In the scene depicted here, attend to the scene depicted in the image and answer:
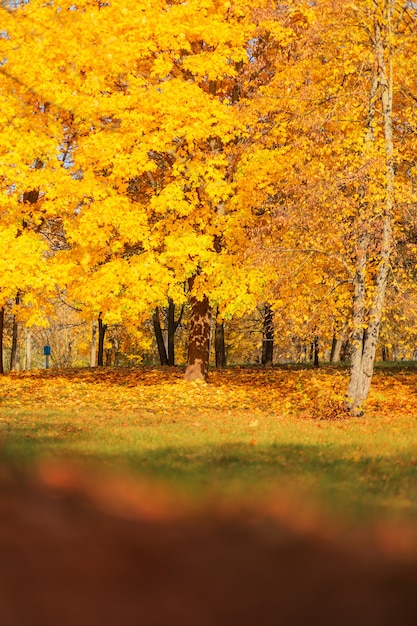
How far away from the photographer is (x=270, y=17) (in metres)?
19.3

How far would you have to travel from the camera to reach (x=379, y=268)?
1590 cm

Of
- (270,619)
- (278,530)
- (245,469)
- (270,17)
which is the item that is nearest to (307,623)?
(270,619)

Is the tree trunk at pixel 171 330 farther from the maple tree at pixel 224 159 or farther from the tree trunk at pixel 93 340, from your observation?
the maple tree at pixel 224 159

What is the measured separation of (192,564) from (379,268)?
1133 centimetres

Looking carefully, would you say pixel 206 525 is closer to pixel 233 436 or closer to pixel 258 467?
pixel 258 467

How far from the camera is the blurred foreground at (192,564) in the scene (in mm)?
4898

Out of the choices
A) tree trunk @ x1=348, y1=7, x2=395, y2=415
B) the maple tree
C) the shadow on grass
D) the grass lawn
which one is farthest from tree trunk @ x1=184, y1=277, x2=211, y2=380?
the shadow on grass

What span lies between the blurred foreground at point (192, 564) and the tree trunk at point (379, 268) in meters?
9.33

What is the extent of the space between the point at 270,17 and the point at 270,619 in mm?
17542

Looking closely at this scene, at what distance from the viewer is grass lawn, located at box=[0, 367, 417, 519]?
26.2ft

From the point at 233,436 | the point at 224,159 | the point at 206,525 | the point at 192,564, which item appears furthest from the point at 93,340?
the point at 192,564

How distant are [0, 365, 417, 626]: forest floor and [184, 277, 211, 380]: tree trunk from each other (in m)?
10.1

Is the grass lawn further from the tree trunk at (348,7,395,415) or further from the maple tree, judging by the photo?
the maple tree

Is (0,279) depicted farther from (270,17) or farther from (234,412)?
(270,17)
